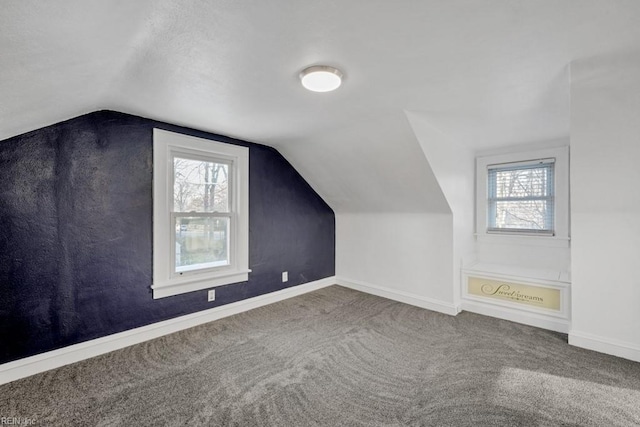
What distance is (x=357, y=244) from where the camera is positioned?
14.7 ft

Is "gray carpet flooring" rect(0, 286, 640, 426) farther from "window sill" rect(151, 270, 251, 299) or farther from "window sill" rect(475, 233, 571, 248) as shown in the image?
"window sill" rect(475, 233, 571, 248)

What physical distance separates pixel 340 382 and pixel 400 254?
222cm

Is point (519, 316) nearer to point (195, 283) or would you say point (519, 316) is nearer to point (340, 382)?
point (340, 382)

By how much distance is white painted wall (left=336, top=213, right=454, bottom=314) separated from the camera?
3.51 meters

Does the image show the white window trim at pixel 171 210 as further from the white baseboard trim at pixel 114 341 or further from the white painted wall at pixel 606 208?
the white painted wall at pixel 606 208

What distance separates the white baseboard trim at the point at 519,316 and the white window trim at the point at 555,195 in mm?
1054

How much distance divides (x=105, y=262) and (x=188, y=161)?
127 centimetres

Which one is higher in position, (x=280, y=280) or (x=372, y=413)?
(x=280, y=280)

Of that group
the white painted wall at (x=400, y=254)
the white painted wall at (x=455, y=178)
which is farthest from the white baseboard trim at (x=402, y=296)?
the white painted wall at (x=455, y=178)

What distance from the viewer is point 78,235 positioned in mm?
2363

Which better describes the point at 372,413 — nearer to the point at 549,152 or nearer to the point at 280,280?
the point at 280,280

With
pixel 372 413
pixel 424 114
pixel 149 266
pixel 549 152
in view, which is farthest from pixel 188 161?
pixel 549 152

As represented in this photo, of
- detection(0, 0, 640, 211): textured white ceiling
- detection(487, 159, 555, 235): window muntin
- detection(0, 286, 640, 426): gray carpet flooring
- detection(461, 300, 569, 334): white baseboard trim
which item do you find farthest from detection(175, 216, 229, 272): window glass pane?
detection(487, 159, 555, 235): window muntin

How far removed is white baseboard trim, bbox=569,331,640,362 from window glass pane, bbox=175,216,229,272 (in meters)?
3.52
